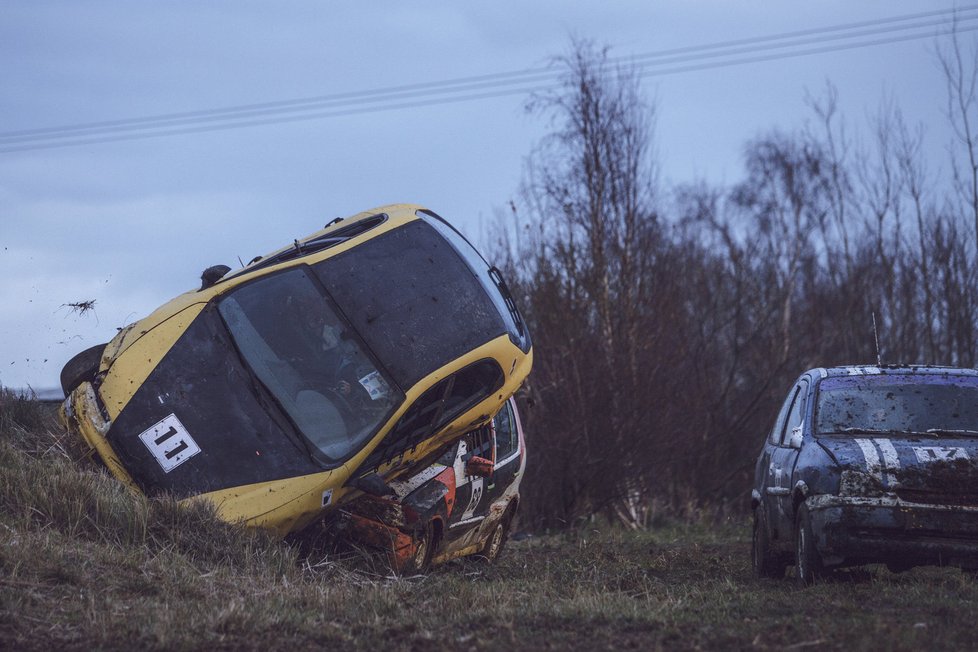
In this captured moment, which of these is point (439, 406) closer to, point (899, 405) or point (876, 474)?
point (876, 474)

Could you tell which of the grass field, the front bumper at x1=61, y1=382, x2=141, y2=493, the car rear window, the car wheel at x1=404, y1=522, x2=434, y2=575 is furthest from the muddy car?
the front bumper at x1=61, y1=382, x2=141, y2=493

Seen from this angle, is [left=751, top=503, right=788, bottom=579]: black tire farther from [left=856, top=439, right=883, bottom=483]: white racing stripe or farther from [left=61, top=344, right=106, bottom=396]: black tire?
[left=61, top=344, right=106, bottom=396]: black tire

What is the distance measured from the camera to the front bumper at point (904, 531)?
7.25m

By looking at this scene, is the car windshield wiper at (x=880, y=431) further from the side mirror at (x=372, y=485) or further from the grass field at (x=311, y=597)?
the side mirror at (x=372, y=485)

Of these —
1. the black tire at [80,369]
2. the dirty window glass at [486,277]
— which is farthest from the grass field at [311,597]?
the dirty window glass at [486,277]

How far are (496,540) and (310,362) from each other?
2.90 metres

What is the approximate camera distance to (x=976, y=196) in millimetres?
24750

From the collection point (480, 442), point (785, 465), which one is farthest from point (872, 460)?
point (480, 442)

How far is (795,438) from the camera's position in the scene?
824cm

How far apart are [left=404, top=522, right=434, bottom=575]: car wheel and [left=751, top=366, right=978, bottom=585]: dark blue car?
97.0 inches

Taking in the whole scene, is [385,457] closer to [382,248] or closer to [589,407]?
[382,248]

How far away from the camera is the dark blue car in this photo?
287 inches

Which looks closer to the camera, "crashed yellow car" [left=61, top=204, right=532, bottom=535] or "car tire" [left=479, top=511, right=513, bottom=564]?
"crashed yellow car" [left=61, top=204, right=532, bottom=535]

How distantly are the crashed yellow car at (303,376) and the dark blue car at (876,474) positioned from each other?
6.81 ft
